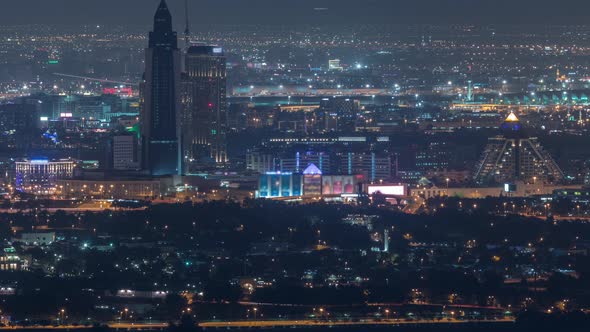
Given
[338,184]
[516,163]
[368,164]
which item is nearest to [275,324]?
[338,184]

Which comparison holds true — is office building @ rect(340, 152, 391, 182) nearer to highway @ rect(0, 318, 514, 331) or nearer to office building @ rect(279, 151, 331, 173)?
office building @ rect(279, 151, 331, 173)

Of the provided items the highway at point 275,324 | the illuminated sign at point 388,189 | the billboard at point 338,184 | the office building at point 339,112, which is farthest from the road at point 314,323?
the office building at point 339,112

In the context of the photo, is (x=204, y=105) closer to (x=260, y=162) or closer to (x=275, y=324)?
(x=260, y=162)

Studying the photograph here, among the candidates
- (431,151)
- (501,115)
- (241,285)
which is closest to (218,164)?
(431,151)

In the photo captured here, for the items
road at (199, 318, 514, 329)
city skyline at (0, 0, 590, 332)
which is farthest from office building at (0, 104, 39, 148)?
road at (199, 318, 514, 329)

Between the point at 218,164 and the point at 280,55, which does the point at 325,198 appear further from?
the point at 280,55

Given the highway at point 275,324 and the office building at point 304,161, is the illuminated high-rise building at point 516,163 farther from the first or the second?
the highway at point 275,324
